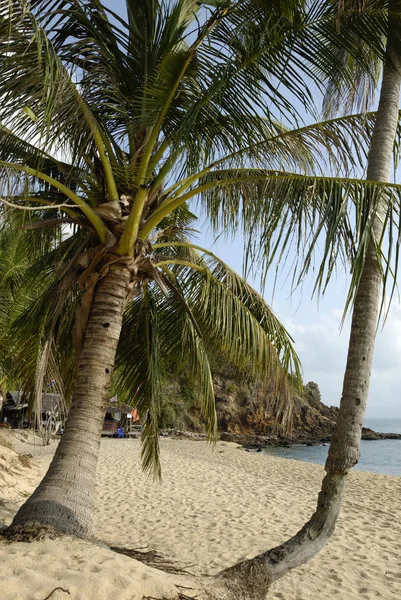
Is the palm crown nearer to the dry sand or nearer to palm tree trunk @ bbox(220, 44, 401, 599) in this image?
palm tree trunk @ bbox(220, 44, 401, 599)

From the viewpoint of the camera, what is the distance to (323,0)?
180 inches

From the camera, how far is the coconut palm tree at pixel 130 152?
14.4 ft

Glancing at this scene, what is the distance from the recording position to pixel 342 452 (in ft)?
→ 13.1

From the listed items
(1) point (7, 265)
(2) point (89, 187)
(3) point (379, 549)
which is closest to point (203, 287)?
(2) point (89, 187)

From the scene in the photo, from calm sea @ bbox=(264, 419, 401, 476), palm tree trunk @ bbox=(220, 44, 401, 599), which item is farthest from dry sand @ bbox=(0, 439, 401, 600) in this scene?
calm sea @ bbox=(264, 419, 401, 476)

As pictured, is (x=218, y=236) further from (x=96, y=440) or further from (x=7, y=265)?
(x=7, y=265)

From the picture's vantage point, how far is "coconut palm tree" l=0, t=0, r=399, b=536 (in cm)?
438

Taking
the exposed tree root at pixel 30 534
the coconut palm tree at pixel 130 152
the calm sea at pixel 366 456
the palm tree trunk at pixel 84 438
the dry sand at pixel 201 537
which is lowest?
the calm sea at pixel 366 456

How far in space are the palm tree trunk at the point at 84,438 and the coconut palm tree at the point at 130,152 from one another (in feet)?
0.04

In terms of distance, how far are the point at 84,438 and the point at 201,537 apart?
368 centimetres

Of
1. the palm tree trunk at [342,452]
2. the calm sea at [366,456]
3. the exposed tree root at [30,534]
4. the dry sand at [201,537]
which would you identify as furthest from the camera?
the calm sea at [366,456]

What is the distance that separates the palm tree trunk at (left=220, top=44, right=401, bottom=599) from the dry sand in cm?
65

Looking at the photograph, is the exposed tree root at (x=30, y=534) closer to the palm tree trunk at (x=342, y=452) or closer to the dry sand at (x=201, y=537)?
the dry sand at (x=201, y=537)

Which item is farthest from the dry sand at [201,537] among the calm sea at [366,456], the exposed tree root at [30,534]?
the calm sea at [366,456]
